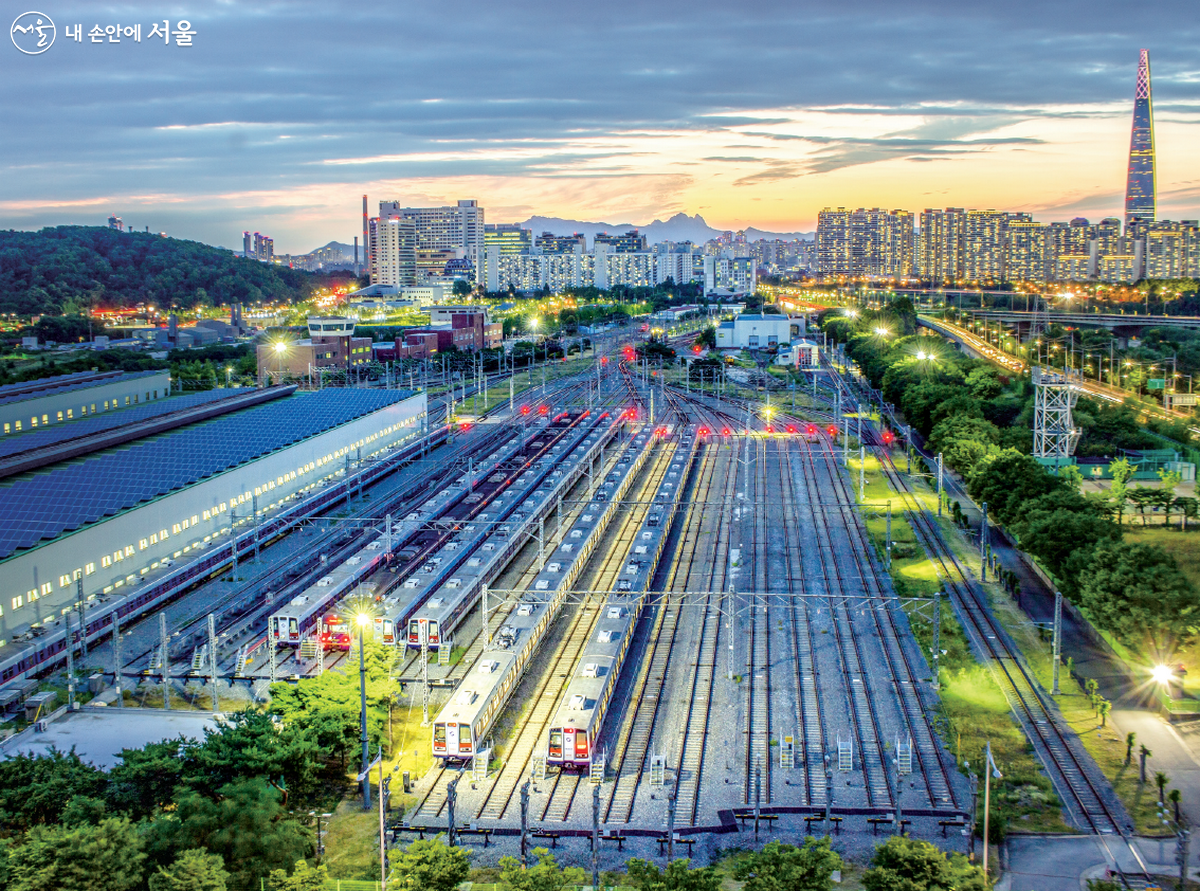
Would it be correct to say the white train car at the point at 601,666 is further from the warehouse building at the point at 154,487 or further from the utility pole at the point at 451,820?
the warehouse building at the point at 154,487

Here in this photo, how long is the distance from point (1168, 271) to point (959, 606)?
18796 cm

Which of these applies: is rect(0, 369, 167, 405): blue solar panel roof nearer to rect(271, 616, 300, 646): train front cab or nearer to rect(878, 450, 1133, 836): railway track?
rect(271, 616, 300, 646): train front cab

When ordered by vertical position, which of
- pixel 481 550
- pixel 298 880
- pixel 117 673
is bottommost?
pixel 298 880

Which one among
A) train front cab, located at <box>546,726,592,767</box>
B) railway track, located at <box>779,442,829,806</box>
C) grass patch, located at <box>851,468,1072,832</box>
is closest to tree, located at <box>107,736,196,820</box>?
train front cab, located at <box>546,726,592,767</box>

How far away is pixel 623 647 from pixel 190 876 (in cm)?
1304

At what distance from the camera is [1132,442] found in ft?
176

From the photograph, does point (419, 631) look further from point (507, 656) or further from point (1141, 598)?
point (1141, 598)

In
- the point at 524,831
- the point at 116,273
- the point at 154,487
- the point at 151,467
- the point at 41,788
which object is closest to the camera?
the point at 524,831

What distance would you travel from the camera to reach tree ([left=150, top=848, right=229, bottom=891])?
14586 millimetres

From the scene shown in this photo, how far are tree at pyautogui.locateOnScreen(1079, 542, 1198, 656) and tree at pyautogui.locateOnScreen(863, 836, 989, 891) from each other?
42.0 ft

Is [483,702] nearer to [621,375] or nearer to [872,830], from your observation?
[872,830]

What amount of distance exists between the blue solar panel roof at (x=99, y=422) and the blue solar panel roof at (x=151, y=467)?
2473 millimetres

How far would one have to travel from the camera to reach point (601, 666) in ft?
78.0

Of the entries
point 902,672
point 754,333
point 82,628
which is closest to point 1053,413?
point 902,672
